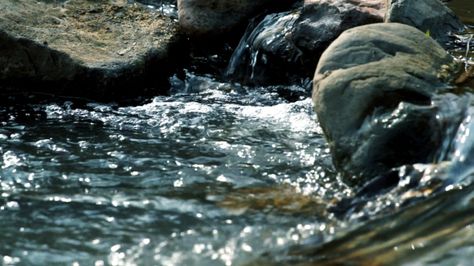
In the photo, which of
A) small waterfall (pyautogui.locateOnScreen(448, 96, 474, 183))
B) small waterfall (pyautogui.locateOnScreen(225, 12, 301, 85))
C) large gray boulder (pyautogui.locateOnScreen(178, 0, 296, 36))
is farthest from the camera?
large gray boulder (pyautogui.locateOnScreen(178, 0, 296, 36))

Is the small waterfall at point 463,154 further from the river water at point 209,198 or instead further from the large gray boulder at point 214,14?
the large gray boulder at point 214,14

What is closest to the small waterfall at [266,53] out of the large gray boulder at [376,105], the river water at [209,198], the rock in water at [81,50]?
the rock in water at [81,50]

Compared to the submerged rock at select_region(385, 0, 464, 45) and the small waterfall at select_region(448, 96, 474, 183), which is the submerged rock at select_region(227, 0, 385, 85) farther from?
the small waterfall at select_region(448, 96, 474, 183)

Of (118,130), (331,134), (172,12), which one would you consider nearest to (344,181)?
(331,134)

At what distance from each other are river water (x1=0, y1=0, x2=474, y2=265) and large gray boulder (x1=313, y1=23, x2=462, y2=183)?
0.19 meters

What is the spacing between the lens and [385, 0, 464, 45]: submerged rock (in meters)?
7.47

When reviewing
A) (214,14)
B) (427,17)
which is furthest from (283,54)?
(427,17)

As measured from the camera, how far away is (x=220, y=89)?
26.2 ft

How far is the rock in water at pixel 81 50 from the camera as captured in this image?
7477 millimetres

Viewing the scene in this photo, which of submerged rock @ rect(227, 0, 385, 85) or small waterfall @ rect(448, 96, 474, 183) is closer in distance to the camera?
small waterfall @ rect(448, 96, 474, 183)

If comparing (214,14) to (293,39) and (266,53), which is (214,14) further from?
(293,39)

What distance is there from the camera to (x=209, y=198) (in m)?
5.07

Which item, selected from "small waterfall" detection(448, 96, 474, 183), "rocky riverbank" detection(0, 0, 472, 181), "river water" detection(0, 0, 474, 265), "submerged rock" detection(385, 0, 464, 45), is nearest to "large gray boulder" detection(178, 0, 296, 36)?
"rocky riverbank" detection(0, 0, 472, 181)

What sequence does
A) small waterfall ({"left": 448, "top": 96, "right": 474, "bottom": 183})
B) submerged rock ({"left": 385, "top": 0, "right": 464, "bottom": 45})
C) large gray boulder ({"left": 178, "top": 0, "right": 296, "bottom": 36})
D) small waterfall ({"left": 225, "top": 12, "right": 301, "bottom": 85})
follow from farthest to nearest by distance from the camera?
large gray boulder ({"left": 178, "top": 0, "right": 296, "bottom": 36})
small waterfall ({"left": 225, "top": 12, "right": 301, "bottom": 85})
submerged rock ({"left": 385, "top": 0, "right": 464, "bottom": 45})
small waterfall ({"left": 448, "top": 96, "right": 474, "bottom": 183})
